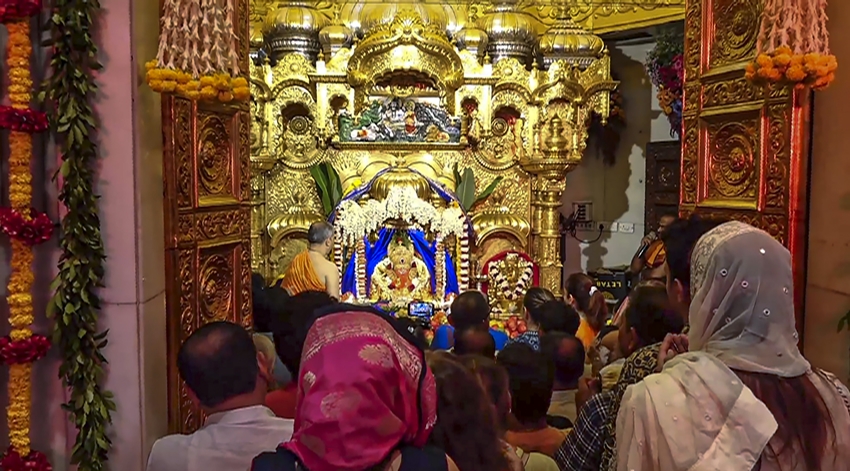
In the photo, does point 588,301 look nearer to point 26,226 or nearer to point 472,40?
point 26,226

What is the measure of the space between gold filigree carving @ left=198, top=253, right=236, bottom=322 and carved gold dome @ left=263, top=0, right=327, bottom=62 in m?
5.41

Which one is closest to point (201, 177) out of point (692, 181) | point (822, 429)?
point (692, 181)

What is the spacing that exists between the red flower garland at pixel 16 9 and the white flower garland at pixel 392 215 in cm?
505

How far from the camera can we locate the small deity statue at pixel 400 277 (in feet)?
26.1

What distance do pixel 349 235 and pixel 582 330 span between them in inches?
149

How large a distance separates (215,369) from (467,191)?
6.61m

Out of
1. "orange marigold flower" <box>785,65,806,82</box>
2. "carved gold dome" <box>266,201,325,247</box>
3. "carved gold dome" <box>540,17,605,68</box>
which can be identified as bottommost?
"carved gold dome" <box>266,201,325,247</box>

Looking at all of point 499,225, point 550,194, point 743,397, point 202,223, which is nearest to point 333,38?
point 499,225

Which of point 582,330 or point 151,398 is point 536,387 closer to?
point 151,398

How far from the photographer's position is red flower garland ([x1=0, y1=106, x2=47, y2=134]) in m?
2.80

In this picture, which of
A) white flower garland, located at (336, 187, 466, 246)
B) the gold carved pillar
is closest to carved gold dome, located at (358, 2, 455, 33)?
the gold carved pillar

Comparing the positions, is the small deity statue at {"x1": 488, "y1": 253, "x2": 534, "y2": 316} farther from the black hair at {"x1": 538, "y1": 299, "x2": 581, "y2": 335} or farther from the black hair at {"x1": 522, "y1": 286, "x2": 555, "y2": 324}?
the black hair at {"x1": 538, "y1": 299, "x2": 581, "y2": 335}

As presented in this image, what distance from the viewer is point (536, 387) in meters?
2.47

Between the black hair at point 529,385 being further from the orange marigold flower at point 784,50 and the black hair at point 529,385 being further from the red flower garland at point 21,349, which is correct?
the red flower garland at point 21,349
